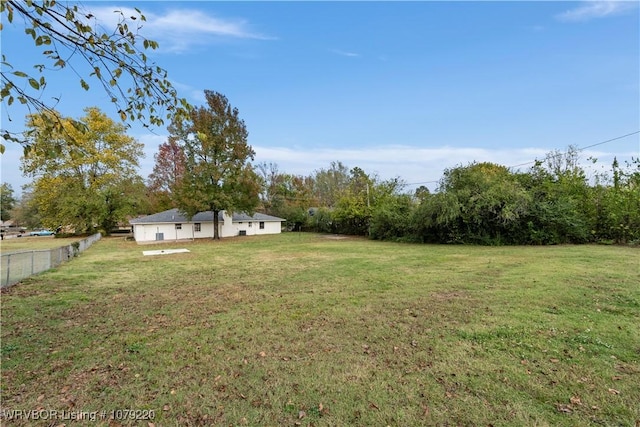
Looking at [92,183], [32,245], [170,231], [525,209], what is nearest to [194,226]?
[170,231]

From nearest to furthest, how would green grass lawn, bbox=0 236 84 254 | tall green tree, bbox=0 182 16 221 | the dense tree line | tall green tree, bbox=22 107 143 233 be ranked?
the dense tree line, green grass lawn, bbox=0 236 84 254, tall green tree, bbox=22 107 143 233, tall green tree, bbox=0 182 16 221

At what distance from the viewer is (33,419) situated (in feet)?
7.95

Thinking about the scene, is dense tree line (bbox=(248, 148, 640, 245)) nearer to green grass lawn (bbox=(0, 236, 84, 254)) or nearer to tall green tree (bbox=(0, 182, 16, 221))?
green grass lawn (bbox=(0, 236, 84, 254))

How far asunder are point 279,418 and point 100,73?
2.90m

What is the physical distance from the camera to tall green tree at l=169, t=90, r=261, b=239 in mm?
22641

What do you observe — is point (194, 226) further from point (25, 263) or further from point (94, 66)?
point (94, 66)

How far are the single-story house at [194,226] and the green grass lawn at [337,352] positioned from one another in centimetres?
1916

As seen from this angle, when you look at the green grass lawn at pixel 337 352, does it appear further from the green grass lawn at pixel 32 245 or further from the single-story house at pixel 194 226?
the single-story house at pixel 194 226

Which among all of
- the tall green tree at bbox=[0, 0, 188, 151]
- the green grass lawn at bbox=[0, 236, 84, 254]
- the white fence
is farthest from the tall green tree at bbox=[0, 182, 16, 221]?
the tall green tree at bbox=[0, 0, 188, 151]

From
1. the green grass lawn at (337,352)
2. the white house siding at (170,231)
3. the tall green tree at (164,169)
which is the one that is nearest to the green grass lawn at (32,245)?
the white house siding at (170,231)

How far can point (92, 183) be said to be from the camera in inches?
1093

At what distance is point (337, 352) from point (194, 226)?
26848 millimetres

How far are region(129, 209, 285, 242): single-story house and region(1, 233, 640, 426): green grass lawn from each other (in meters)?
19.2

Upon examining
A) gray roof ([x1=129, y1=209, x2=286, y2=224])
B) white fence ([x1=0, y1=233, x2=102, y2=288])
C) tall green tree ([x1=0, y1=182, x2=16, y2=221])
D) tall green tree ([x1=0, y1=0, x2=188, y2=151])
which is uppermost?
tall green tree ([x1=0, y1=182, x2=16, y2=221])
